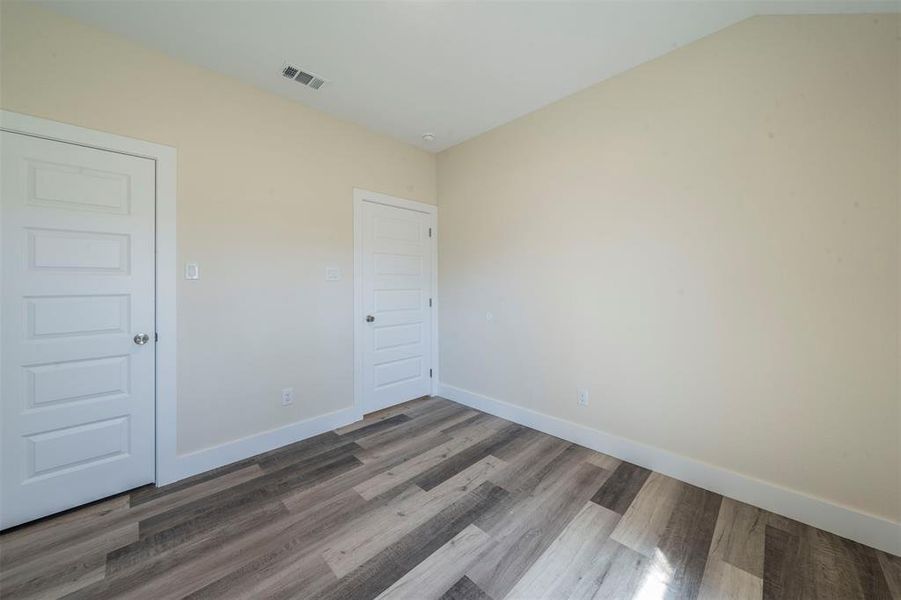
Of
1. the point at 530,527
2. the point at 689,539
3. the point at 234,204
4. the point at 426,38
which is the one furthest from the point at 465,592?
the point at 426,38

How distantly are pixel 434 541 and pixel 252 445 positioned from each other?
1.68 m

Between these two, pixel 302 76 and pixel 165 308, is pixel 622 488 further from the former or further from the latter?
pixel 302 76

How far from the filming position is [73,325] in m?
1.91

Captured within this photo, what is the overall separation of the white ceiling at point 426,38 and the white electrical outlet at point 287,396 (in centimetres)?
240

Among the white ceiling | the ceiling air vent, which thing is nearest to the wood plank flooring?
the white ceiling

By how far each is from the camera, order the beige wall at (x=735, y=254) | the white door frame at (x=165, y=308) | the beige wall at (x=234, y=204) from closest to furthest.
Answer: the beige wall at (x=735, y=254) → the beige wall at (x=234, y=204) → the white door frame at (x=165, y=308)

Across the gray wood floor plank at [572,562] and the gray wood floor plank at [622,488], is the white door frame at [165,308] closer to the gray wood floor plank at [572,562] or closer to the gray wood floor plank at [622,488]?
the gray wood floor plank at [572,562]

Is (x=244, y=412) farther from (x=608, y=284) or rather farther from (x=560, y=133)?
(x=560, y=133)


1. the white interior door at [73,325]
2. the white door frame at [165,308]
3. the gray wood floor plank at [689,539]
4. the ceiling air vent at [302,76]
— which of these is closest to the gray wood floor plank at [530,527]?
the gray wood floor plank at [689,539]

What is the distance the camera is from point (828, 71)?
1694 millimetres

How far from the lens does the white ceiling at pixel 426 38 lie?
1.82 m

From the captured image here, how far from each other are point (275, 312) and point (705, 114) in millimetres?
3312

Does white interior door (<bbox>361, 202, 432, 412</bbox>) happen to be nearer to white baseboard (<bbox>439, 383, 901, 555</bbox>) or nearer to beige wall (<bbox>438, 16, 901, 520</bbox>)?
beige wall (<bbox>438, 16, 901, 520</bbox>)

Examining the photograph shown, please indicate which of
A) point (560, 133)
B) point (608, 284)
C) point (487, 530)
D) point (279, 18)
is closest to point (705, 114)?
point (560, 133)
